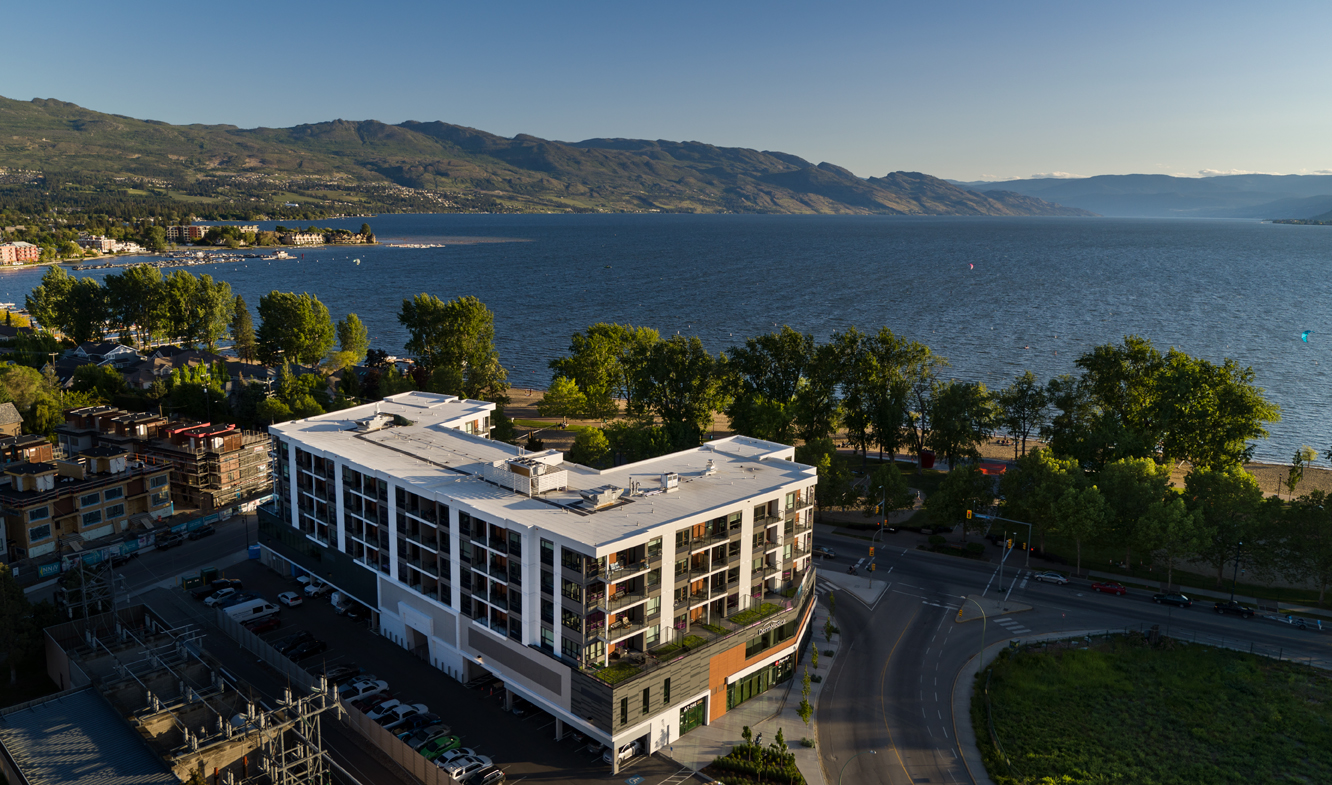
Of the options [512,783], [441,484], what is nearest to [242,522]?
[441,484]

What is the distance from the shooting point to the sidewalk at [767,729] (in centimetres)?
4531

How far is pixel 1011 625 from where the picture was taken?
6128 centimetres

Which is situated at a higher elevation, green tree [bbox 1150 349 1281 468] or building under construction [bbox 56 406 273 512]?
green tree [bbox 1150 349 1281 468]

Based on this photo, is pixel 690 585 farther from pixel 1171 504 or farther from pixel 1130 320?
pixel 1130 320

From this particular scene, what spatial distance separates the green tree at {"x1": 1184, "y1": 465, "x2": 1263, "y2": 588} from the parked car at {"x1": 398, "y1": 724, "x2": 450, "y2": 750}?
6004cm

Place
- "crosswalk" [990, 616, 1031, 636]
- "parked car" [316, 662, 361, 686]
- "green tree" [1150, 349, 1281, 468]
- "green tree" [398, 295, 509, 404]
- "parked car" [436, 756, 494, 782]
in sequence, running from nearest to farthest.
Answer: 1. "parked car" [436, 756, 494, 782]
2. "parked car" [316, 662, 361, 686]
3. "crosswalk" [990, 616, 1031, 636]
4. "green tree" [1150, 349, 1281, 468]
5. "green tree" [398, 295, 509, 404]

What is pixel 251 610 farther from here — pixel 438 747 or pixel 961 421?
pixel 961 421

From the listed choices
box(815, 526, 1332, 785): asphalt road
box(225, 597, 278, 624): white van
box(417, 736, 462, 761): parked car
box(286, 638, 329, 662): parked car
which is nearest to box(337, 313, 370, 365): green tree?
box(225, 597, 278, 624): white van

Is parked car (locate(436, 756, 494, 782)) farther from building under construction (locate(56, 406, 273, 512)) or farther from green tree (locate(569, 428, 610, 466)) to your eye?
building under construction (locate(56, 406, 273, 512))

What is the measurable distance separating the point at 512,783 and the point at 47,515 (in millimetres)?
55273

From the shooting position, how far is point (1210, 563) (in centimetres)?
7038

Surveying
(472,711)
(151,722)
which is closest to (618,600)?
(472,711)

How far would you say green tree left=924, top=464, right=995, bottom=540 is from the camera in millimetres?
76562

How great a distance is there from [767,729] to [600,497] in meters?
17.3
